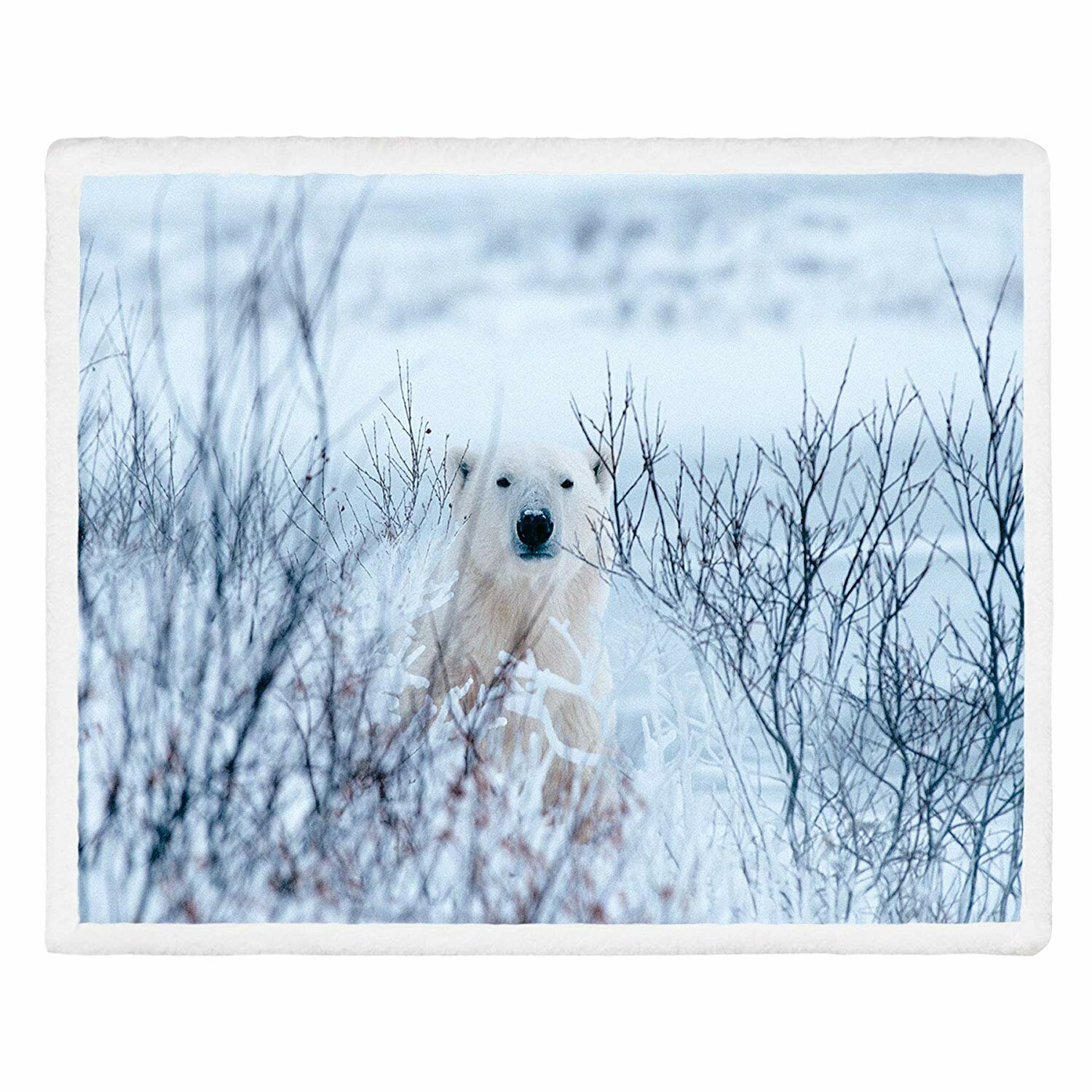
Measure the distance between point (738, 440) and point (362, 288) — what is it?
0.82 meters

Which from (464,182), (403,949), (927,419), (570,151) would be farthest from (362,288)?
(403,949)

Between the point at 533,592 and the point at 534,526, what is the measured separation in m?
0.13

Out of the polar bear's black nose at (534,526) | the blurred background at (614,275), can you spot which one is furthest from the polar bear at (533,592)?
the blurred background at (614,275)

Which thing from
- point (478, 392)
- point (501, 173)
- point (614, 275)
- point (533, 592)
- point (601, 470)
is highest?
point (501, 173)

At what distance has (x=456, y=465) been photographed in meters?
2.35

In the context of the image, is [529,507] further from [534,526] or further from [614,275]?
[614,275]

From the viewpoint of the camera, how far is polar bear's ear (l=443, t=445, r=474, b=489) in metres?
2.35

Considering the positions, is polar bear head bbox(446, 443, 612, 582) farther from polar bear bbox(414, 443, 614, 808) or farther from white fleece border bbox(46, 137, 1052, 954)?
white fleece border bbox(46, 137, 1052, 954)

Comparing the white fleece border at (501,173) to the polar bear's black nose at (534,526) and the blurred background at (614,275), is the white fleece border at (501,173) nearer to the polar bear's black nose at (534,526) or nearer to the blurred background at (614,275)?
the blurred background at (614,275)

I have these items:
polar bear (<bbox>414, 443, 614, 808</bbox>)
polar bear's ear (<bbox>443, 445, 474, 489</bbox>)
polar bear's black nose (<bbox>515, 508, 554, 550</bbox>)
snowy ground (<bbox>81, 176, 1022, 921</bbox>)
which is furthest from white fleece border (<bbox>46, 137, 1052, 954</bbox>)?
polar bear's black nose (<bbox>515, 508, 554, 550</bbox>)

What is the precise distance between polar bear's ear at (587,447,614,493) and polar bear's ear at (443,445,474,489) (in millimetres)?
240

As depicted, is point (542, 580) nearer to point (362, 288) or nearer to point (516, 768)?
point (516, 768)

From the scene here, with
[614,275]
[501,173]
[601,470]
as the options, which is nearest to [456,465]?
[601,470]

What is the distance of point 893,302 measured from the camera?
7.82 ft
